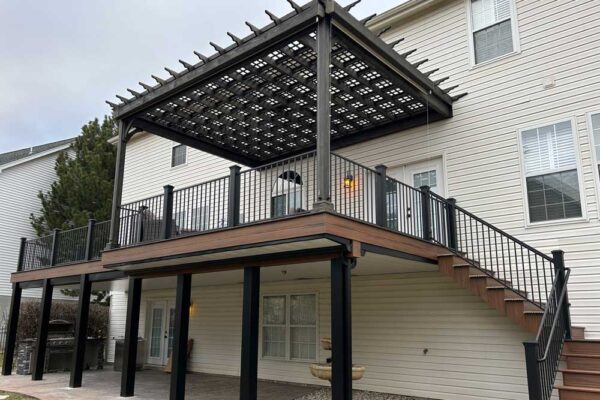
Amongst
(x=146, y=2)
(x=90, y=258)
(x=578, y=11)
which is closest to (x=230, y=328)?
(x=90, y=258)

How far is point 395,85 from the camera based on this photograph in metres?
8.51

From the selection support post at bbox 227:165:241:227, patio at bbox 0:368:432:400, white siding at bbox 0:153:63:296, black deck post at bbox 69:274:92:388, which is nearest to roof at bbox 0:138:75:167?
white siding at bbox 0:153:63:296

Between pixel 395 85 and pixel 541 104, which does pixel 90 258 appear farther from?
pixel 541 104

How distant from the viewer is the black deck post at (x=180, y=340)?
8.90 m

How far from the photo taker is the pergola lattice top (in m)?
7.13

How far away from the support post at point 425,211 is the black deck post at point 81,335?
8.33 m

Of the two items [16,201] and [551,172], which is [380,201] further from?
[16,201]

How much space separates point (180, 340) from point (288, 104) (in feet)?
16.4

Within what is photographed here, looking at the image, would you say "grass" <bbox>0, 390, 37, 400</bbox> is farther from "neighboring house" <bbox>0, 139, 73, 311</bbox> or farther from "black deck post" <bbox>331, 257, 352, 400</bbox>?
"neighboring house" <bbox>0, 139, 73, 311</bbox>

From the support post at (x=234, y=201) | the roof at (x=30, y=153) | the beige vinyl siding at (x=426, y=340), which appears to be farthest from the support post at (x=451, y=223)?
the roof at (x=30, y=153)

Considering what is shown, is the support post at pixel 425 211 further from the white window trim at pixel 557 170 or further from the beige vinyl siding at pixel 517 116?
the white window trim at pixel 557 170

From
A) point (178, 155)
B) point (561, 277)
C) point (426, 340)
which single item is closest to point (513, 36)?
point (561, 277)

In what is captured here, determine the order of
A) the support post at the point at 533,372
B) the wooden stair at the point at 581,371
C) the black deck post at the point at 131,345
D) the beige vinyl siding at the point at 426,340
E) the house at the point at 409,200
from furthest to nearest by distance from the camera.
→ 1. the black deck post at the point at 131,345
2. the beige vinyl siding at the point at 426,340
3. the house at the point at 409,200
4. the wooden stair at the point at 581,371
5. the support post at the point at 533,372

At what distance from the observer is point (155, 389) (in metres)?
11.0
